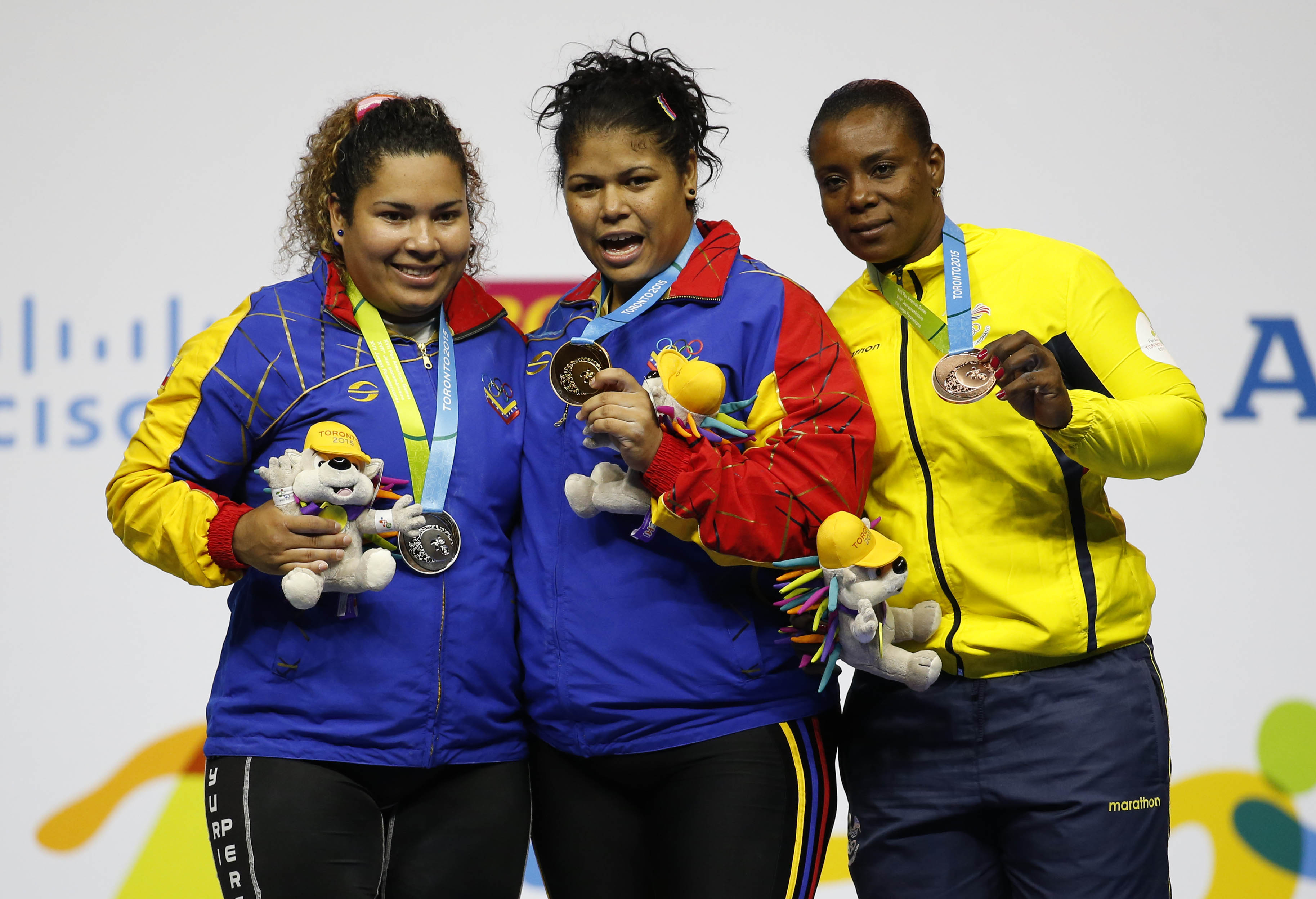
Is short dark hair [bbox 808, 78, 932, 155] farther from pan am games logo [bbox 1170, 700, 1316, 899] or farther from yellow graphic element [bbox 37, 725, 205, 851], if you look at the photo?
yellow graphic element [bbox 37, 725, 205, 851]

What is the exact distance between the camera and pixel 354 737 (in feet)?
4.60

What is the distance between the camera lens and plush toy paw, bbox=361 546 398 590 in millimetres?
1361

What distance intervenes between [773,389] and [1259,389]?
6.42 ft

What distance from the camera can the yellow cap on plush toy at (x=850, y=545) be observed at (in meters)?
1.33

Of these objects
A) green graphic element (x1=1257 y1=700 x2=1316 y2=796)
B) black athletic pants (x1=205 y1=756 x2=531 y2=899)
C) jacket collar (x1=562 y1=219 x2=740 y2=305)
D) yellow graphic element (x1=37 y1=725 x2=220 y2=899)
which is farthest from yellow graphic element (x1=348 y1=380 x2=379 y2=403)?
green graphic element (x1=1257 y1=700 x2=1316 y2=796)

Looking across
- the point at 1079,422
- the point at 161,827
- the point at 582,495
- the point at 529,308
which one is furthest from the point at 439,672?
the point at 161,827

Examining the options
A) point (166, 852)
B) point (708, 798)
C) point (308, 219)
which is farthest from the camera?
point (166, 852)

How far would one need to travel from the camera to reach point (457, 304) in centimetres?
163

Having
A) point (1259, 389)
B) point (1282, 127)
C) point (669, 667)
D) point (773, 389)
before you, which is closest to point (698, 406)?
point (773, 389)

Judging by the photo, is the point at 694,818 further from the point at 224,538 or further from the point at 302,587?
the point at 224,538

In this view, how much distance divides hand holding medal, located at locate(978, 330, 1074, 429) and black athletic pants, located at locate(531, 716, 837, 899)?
1.62ft

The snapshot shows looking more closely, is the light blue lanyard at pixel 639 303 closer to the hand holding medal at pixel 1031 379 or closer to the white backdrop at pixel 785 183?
the hand holding medal at pixel 1031 379

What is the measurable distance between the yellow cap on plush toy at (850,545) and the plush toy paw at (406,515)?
48 centimetres

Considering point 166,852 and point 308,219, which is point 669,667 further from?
point 166,852
